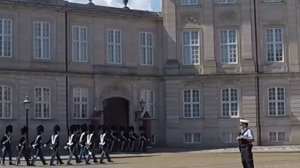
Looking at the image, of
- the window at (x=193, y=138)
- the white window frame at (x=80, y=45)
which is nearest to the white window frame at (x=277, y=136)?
the window at (x=193, y=138)

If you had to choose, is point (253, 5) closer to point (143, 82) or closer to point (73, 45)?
point (143, 82)

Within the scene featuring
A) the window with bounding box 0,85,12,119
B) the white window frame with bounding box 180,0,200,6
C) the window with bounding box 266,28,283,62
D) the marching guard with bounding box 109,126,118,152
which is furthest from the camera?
the white window frame with bounding box 180,0,200,6

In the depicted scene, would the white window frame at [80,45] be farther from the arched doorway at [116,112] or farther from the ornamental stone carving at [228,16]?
the ornamental stone carving at [228,16]

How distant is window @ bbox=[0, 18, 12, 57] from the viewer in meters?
45.1

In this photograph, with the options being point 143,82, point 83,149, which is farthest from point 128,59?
point 83,149

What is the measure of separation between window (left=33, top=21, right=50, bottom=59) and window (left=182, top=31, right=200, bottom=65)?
10.6 meters

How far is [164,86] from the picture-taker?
51.4 meters

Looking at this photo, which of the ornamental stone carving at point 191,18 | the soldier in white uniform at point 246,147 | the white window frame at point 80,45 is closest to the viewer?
the soldier in white uniform at point 246,147

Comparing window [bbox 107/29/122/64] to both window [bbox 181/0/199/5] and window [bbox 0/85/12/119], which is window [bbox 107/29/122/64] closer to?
window [bbox 181/0/199/5]

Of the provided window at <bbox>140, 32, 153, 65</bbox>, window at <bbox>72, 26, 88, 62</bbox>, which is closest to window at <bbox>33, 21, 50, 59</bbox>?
window at <bbox>72, 26, 88, 62</bbox>

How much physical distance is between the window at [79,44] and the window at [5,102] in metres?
5.75

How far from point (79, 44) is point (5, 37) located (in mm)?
5808

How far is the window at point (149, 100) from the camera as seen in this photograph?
51125mm

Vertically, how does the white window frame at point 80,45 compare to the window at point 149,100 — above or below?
above
